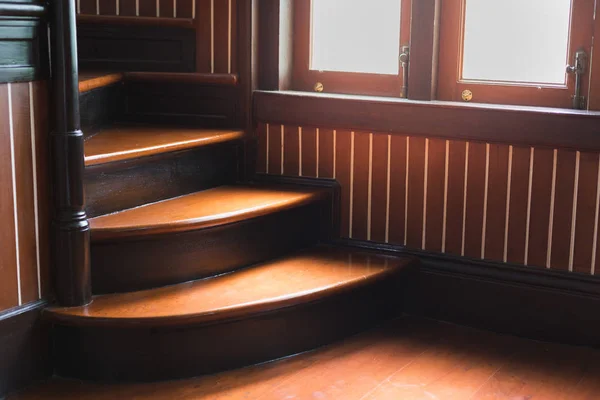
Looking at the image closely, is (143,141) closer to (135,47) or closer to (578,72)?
(135,47)

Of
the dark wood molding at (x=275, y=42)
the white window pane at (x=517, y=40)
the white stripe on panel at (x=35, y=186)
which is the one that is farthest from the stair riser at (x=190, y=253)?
the white window pane at (x=517, y=40)

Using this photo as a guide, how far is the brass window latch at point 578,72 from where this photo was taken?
3.17 meters

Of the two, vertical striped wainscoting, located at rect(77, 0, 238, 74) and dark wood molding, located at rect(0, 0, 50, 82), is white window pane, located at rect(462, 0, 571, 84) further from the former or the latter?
dark wood molding, located at rect(0, 0, 50, 82)

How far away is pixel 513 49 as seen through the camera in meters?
3.33

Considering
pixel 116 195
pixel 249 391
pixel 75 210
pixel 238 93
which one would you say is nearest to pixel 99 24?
pixel 238 93

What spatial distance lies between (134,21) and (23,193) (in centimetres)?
131

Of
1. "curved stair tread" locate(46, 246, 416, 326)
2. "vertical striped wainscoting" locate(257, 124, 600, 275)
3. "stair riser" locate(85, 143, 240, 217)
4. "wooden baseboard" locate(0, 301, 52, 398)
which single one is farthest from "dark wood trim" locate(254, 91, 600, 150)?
"wooden baseboard" locate(0, 301, 52, 398)

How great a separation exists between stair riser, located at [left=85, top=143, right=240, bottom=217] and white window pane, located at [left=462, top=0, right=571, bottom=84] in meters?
1.04

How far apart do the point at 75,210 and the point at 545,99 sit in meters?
1.75

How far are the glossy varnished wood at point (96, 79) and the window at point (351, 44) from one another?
0.76m

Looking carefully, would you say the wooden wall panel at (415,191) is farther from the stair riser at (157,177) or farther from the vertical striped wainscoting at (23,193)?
the vertical striped wainscoting at (23,193)

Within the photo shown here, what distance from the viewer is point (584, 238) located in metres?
3.19

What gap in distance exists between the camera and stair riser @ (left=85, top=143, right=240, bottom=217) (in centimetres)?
301

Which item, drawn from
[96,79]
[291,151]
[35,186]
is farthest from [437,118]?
[35,186]
